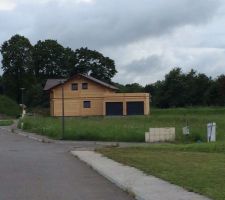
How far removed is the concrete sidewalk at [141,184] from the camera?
11.6 meters

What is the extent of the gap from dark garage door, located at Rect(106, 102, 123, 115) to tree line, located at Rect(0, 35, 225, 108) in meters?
21.8

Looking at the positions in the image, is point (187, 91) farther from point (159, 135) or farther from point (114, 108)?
point (159, 135)

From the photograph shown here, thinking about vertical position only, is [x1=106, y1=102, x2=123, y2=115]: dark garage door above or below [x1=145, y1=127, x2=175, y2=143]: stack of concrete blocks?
above

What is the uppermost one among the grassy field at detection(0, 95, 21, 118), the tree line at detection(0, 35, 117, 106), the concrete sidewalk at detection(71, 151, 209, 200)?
the tree line at detection(0, 35, 117, 106)

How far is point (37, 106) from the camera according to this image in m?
116

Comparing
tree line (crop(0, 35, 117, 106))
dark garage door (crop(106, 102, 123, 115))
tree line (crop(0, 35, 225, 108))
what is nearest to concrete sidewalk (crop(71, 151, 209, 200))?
dark garage door (crop(106, 102, 123, 115))

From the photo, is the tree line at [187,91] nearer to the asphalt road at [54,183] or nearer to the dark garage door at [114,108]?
the dark garage door at [114,108]

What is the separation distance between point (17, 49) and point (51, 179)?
108 m

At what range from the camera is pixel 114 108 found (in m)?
88.3

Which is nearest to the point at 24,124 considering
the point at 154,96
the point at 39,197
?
the point at 39,197

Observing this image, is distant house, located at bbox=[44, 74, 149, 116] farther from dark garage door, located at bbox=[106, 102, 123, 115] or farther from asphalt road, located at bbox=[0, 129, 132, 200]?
asphalt road, located at bbox=[0, 129, 132, 200]

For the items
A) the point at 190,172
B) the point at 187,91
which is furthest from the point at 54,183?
the point at 187,91

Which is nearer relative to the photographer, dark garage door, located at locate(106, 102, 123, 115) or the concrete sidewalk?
the concrete sidewalk

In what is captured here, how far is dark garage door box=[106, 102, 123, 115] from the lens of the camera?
87875mm
